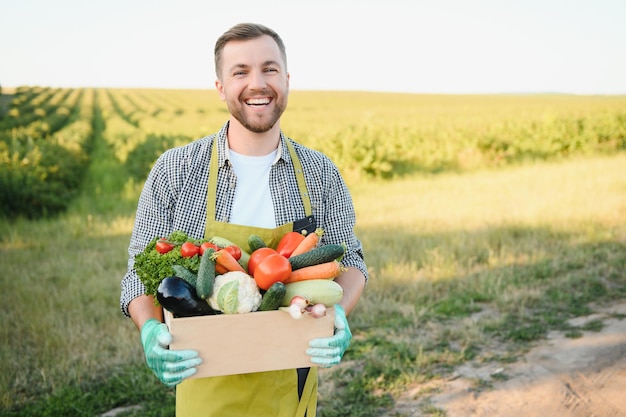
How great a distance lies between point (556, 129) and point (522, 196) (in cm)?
966

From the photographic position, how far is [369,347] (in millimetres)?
5102

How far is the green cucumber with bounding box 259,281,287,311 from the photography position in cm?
191

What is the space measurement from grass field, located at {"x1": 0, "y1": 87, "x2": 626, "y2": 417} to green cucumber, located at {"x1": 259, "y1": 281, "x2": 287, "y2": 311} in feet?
8.09

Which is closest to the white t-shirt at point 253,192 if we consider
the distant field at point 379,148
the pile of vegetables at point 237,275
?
the pile of vegetables at point 237,275

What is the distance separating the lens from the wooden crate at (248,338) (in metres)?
1.91

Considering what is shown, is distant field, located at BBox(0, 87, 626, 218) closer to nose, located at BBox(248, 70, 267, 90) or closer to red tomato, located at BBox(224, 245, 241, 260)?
nose, located at BBox(248, 70, 267, 90)

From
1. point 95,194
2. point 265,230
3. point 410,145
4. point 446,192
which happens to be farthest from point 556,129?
point 265,230

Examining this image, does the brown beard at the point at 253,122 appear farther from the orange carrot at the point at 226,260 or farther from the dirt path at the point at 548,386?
the dirt path at the point at 548,386

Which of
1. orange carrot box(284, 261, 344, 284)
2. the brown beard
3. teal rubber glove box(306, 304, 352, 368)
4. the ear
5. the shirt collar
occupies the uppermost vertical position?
the ear

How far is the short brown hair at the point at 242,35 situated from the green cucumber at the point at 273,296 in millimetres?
1005

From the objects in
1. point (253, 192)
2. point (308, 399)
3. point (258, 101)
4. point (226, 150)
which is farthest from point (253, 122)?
point (308, 399)

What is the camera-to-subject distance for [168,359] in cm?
194

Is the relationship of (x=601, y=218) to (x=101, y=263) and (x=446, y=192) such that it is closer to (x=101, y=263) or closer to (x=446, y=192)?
(x=446, y=192)

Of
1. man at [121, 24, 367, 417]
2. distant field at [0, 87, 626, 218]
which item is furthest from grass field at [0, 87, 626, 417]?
man at [121, 24, 367, 417]
